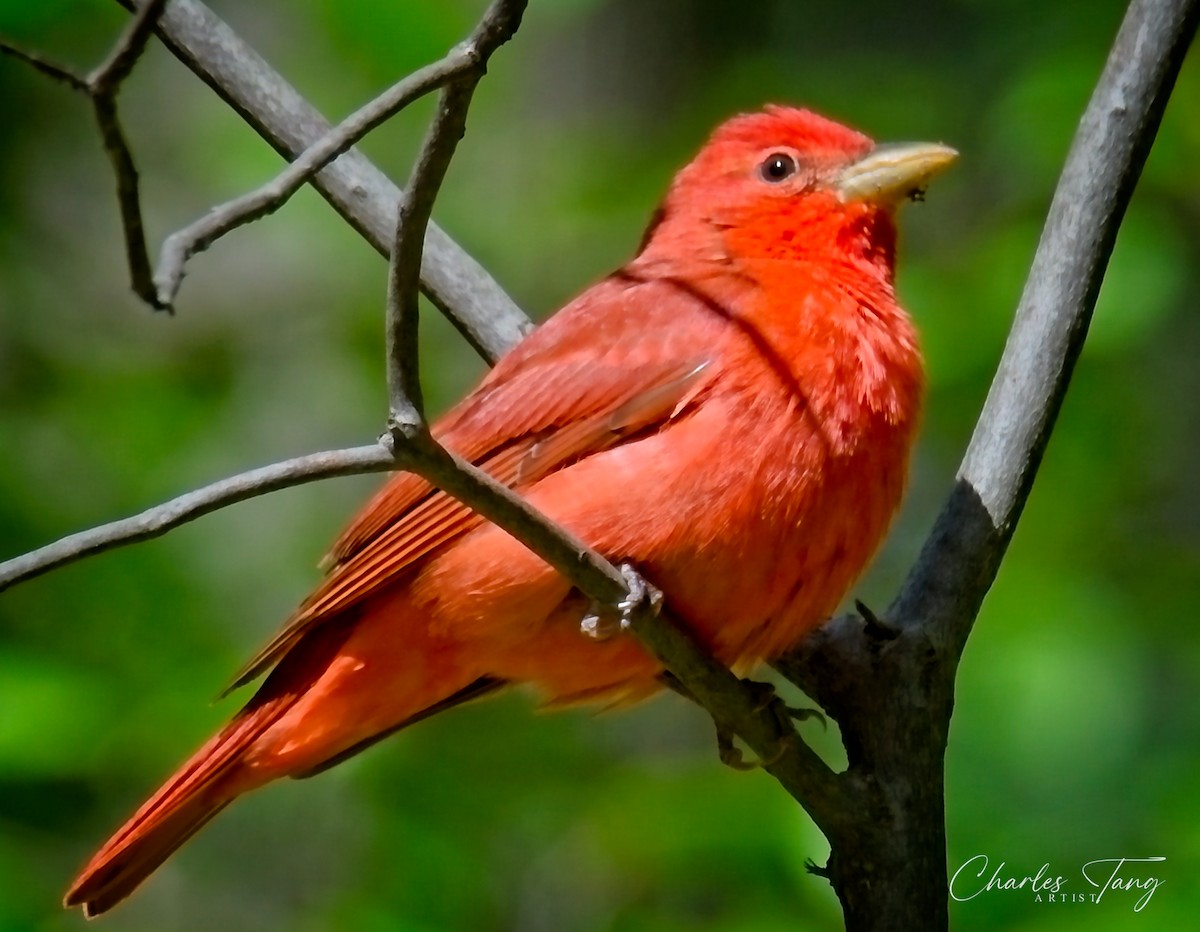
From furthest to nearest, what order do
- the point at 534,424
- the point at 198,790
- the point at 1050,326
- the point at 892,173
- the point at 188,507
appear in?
the point at 892,173, the point at 198,790, the point at 534,424, the point at 1050,326, the point at 188,507

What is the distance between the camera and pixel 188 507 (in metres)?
2.36

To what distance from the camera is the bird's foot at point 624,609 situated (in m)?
3.11

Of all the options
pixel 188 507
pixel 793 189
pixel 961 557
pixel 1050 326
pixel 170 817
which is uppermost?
pixel 793 189

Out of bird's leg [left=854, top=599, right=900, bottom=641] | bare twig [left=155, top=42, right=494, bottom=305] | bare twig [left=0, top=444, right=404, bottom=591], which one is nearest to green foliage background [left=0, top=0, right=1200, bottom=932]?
bird's leg [left=854, top=599, right=900, bottom=641]

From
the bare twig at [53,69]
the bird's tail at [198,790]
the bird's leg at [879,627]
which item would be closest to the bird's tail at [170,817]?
the bird's tail at [198,790]

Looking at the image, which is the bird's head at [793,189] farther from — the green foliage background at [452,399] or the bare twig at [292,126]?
the green foliage background at [452,399]

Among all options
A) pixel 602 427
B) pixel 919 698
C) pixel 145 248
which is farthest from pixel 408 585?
pixel 145 248

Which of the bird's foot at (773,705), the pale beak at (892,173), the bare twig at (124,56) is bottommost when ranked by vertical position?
the bird's foot at (773,705)

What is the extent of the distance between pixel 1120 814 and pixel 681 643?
1.94m

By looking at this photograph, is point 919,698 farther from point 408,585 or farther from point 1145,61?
point 1145,61

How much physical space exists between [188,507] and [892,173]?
7.77ft

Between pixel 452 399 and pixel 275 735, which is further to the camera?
pixel 452 399

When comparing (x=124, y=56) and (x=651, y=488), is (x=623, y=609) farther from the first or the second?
(x=124, y=56)
